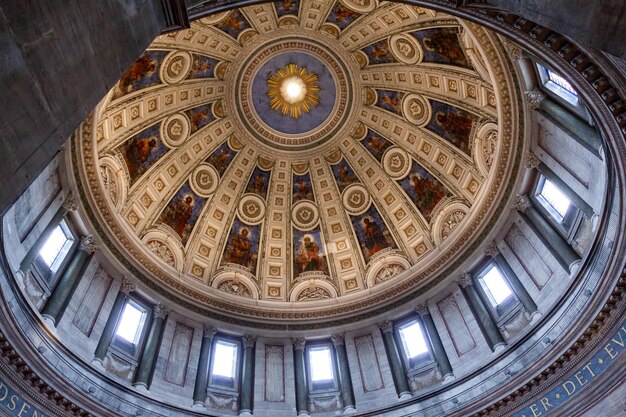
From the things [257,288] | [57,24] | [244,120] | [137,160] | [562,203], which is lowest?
[57,24]

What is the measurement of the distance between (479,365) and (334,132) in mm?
16397

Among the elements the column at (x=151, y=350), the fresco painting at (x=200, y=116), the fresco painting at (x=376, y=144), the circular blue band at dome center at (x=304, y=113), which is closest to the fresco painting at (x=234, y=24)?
the circular blue band at dome center at (x=304, y=113)

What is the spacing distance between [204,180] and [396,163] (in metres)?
10.3

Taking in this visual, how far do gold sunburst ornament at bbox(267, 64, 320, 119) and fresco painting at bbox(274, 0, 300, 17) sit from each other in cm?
357

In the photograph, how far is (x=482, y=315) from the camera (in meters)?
19.7

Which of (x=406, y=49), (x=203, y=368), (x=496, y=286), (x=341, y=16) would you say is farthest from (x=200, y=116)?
(x=496, y=286)

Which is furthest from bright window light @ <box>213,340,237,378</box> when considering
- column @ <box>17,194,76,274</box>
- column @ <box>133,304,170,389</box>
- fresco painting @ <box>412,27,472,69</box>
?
fresco painting @ <box>412,27,472,69</box>

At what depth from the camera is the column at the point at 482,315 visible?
60.7ft

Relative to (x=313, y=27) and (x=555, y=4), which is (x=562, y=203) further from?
(x=313, y=27)

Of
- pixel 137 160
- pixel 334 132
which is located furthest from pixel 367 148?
pixel 137 160

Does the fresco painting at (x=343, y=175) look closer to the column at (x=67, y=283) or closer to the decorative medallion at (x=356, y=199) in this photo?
the decorative medallion at (x=356, y=199)

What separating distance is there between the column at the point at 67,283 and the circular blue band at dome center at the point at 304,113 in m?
14.1

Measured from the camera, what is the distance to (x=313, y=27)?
27594 millimetres

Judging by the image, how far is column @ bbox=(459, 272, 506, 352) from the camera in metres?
18.5
